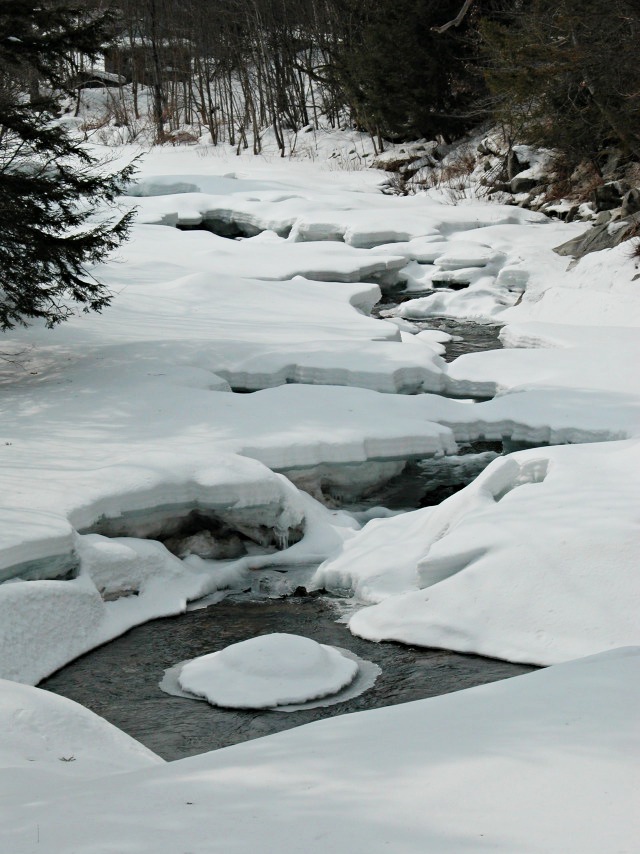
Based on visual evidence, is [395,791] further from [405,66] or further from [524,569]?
[405,66]

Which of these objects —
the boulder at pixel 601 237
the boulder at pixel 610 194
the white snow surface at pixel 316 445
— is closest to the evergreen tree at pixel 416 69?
the boulder at pixel 610 194

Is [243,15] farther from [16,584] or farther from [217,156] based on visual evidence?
[16,584]

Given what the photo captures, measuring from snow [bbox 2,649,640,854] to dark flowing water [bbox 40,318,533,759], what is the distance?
151cm

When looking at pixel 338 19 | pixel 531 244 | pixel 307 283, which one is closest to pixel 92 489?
pixel 307 283

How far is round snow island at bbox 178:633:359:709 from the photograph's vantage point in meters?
5.02

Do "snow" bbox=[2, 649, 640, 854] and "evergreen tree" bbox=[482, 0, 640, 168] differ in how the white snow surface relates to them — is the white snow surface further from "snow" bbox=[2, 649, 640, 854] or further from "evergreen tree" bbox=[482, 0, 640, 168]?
"evergreen tree" bbox=[482, 0, 640, 168]

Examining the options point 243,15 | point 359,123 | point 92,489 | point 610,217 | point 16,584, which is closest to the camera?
point 16,584

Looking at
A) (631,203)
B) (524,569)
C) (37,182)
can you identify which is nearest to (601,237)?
(631,203)

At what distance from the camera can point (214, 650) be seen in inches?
226

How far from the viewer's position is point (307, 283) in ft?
45.6

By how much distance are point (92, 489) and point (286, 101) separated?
76.7 feet

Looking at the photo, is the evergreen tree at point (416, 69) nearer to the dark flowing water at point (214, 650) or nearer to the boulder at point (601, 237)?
the boulder at point (601, 237)

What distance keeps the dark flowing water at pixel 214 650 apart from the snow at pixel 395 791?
1514 mm

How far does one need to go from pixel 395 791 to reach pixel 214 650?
126 inches
